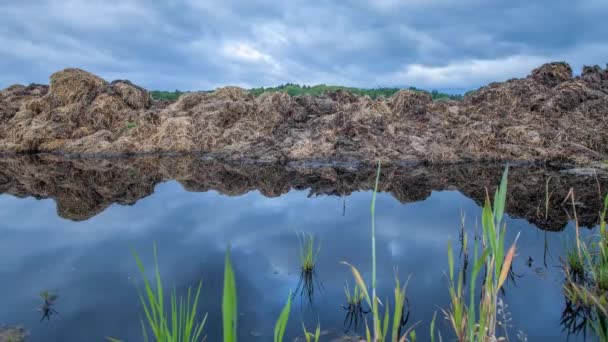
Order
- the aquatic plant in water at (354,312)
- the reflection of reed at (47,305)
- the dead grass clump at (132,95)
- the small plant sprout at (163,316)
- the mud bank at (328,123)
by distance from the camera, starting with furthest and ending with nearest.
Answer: the dead grass clump at (132,95) < the mud bank at (328,123) < the reflection of reed at (47,305) < the aquatic plant in water at (354,312) < the small plant sprout at (163,316)

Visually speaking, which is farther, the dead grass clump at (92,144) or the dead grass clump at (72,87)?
the dead grass clump at (72,87)

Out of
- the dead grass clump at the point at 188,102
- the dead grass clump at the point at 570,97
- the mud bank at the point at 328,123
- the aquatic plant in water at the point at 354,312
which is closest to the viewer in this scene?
the aquatic plant in water at the point at 354,312

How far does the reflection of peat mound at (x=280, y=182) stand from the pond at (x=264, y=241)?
7 cm

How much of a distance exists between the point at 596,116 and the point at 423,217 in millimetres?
15013

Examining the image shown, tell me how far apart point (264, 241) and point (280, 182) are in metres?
5.65

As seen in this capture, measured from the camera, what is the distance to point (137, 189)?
1291 centimetres

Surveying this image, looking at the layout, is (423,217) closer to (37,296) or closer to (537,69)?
(37,296)

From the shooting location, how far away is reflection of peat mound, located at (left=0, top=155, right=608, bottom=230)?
33.9 feet

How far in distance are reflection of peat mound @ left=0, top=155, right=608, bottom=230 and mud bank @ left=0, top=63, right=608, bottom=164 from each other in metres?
1.82

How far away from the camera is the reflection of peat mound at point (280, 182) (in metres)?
10.3

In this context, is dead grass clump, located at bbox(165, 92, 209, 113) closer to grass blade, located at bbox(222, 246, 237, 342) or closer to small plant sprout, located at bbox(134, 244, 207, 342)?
small plant sprout, located at bbox(134, 244, 207, 342)

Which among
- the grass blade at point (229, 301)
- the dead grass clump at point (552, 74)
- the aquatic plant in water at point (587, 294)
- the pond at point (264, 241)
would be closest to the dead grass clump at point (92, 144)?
the pond at point (264, 241)

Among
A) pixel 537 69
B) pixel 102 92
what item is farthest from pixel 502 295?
pixel 102 92

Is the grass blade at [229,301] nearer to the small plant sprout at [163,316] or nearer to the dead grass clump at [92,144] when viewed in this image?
the small plant sprout at [163,316]
